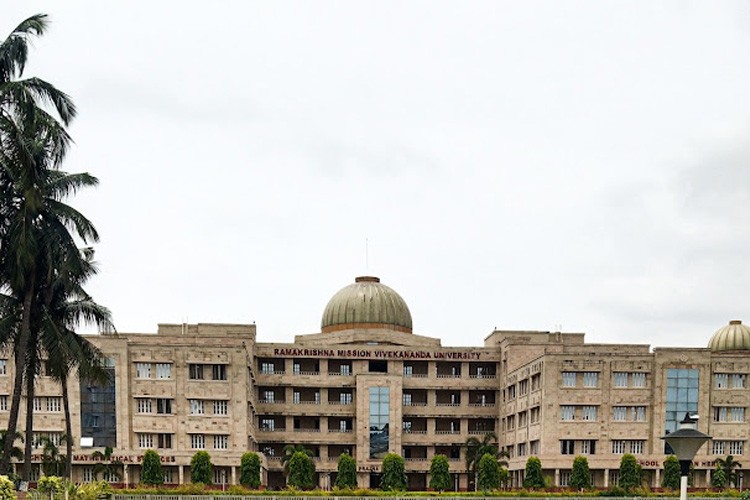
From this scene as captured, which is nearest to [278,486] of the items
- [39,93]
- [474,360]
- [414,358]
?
[414,358]

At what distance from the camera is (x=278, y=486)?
84750 mm

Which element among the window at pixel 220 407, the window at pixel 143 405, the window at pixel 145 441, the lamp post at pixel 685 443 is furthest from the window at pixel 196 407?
the lamp post at pixel 685 443

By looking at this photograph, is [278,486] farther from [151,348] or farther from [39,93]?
[39,93]

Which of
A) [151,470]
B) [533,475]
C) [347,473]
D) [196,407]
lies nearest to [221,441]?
[196,407]

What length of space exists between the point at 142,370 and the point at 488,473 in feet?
110

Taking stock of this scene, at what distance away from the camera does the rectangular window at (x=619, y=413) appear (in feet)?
238

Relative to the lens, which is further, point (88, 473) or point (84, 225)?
point (88, 473)

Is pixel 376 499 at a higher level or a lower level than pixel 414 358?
lower

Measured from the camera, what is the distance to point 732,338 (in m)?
84.7

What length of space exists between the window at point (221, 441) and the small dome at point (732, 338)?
170 ft

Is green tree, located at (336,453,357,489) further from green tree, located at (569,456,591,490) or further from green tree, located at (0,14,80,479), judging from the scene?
green tree, located at (0,14,80,479)

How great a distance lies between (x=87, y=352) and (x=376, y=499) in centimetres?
2225

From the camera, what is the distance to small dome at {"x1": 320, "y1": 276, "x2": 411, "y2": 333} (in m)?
90.4

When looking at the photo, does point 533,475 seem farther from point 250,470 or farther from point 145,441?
point 145,441
